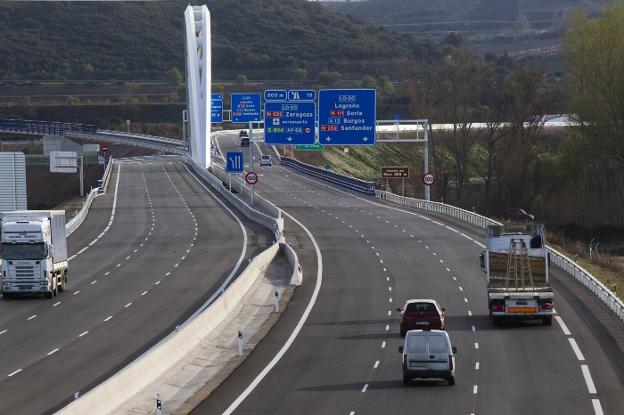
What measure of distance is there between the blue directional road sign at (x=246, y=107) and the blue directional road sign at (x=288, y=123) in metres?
23.8

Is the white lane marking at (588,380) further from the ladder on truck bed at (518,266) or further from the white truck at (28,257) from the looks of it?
the white truck at (28,257)

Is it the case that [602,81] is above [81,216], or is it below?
above

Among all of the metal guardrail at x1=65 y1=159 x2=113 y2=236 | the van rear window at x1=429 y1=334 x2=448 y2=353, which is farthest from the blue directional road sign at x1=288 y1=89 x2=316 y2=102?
the van rear window at x1=429 y1=334 x2=448 y2=353

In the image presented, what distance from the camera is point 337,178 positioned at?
114625mm

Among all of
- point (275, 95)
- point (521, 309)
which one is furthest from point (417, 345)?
point (275, 95)

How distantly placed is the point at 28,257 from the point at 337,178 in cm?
6908

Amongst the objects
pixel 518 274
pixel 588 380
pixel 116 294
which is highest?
pixel 518 274

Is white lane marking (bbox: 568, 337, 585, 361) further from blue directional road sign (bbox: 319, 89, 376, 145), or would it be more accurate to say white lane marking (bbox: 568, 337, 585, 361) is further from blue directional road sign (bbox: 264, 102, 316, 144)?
blue directional road sign (bbox: 264, 102, 316, 144)

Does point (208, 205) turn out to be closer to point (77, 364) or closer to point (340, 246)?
point (340, 246)

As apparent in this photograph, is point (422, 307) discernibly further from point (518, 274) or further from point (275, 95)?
point (275, 95)

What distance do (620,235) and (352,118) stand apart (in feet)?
68.5

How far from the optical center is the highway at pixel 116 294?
31078mm

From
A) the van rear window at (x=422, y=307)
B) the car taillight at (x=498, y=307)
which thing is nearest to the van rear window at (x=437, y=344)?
the van rear window at (x=422, y=307)

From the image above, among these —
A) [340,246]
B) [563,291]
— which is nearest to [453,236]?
[340,246]
